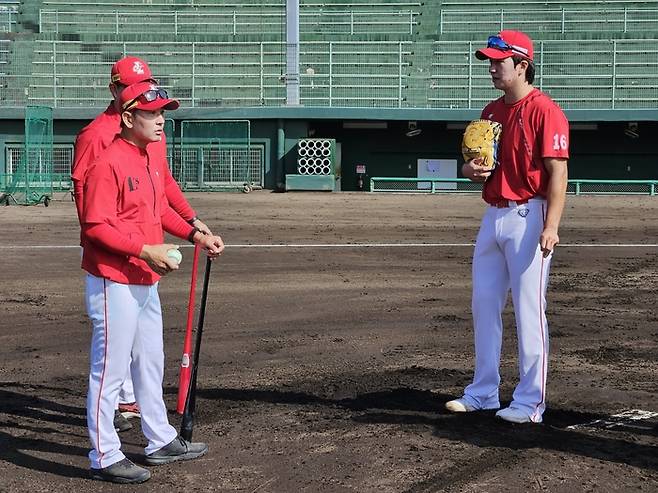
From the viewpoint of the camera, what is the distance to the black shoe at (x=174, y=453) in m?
5.11

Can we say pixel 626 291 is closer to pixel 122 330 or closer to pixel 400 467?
pixel 400 467

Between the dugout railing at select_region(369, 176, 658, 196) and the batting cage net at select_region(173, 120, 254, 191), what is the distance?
382cm

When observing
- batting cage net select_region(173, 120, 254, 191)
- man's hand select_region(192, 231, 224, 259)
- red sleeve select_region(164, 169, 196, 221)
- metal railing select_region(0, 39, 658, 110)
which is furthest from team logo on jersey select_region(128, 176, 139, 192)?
metal railing select_region(0, 39, 658, 110)

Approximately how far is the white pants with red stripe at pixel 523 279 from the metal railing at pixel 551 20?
28.3 meters

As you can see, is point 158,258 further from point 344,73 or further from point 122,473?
point 344,73

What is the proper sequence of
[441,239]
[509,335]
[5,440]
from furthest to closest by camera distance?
[441,239]
[509,335]
[5,440]

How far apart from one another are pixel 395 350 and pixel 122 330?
3797 millimetres

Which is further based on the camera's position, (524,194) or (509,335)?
(509,335)

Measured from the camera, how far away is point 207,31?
34.2 meters

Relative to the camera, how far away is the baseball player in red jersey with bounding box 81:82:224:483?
15.5 feet

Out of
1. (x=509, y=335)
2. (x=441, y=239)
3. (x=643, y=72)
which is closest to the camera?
(x=509, y=335)

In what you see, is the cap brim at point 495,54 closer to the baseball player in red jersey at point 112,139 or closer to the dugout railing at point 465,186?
the baseball player in red jersey at point 112,139

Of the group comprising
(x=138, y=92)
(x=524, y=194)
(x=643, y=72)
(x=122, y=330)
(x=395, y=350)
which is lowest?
(x=395, y=350)

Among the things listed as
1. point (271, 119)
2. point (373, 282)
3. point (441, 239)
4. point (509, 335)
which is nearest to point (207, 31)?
point (271, 119)
